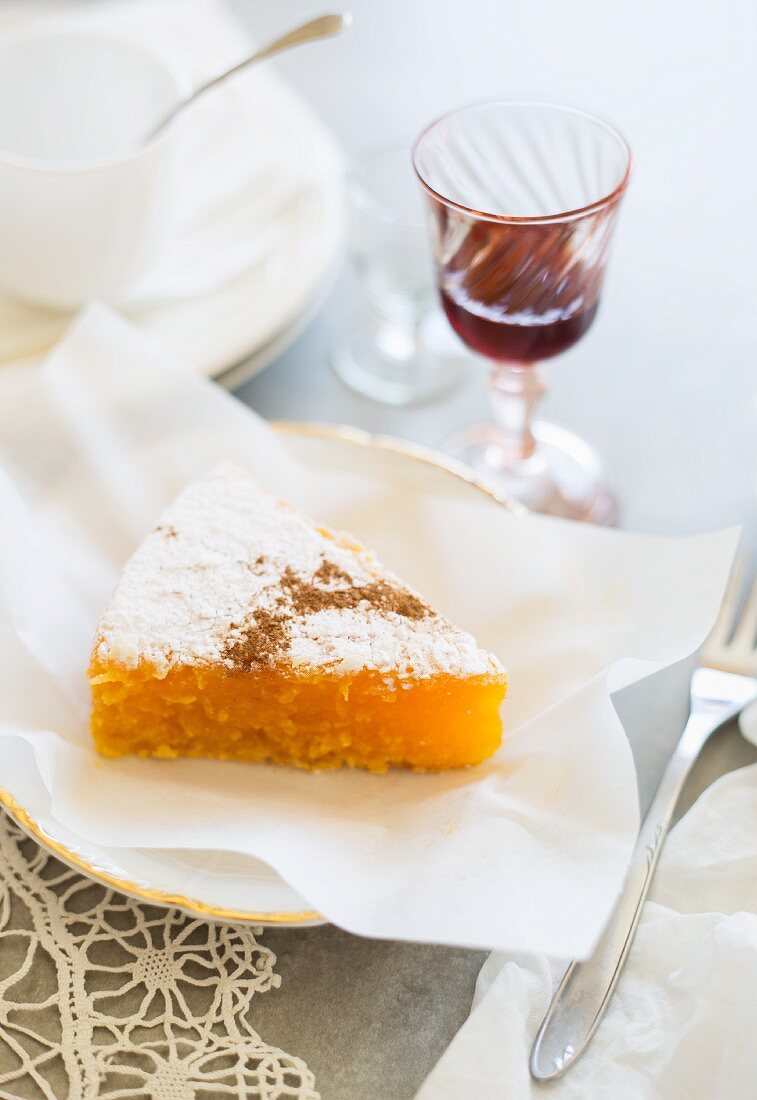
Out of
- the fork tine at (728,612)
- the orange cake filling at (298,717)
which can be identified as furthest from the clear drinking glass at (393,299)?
the orange cake filling at (298,717)

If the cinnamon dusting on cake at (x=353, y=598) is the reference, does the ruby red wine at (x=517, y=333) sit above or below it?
above

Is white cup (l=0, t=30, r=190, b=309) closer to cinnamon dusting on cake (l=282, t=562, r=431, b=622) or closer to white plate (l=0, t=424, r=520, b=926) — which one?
cinnamon dusting on cake (l=282, t=562, r=431, b=622)

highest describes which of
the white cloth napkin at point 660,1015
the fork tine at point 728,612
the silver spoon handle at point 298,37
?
the silver spoon handle at point 298,37

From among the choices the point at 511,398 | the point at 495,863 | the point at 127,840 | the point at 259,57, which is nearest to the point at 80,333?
the point at 259,57

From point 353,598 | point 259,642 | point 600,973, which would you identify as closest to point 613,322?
point 353,598

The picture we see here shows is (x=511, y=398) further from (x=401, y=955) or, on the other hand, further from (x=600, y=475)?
(x=401, y=955)

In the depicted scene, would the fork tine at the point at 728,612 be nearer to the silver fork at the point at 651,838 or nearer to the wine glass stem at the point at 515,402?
the silver fork at the point at 651,838
